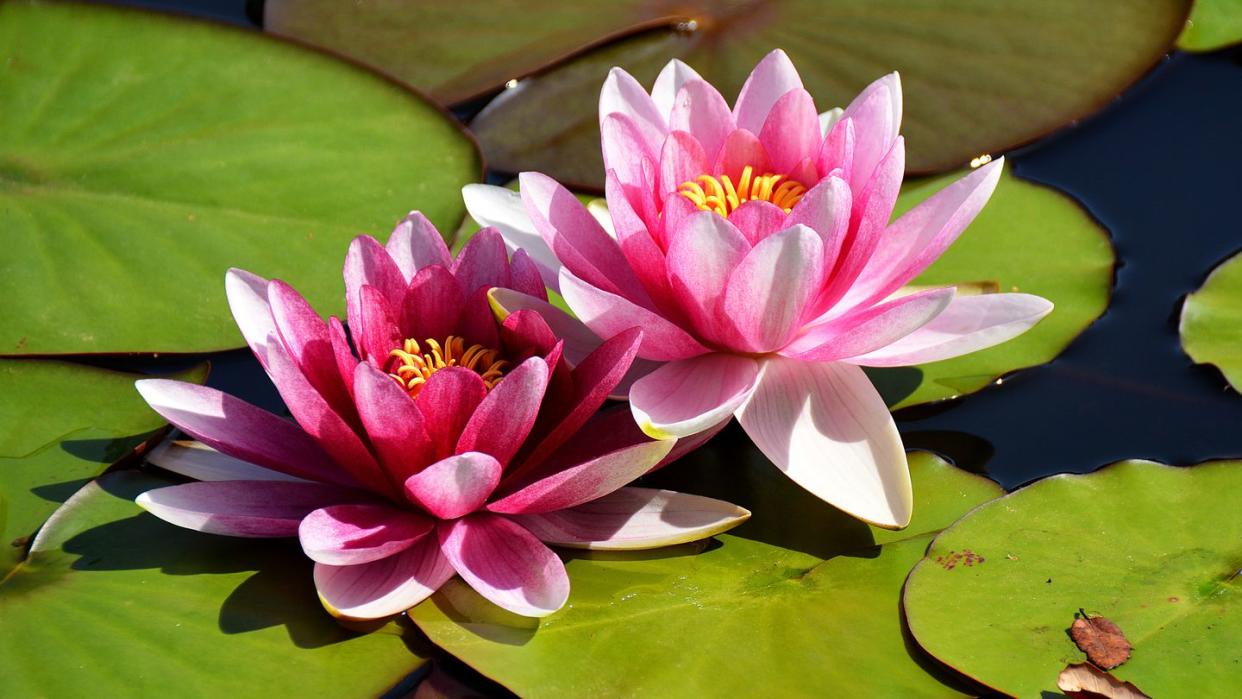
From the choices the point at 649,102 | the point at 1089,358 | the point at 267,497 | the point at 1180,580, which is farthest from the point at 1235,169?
the point at 267,497

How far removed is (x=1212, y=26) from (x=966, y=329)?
68.8 inches

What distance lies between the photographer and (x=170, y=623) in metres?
1.64

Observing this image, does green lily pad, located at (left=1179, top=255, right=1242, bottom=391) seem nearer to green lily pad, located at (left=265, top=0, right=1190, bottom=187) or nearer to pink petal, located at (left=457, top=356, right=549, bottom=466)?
green lily pad, located at (left=265, top=0, right=1190, bottom=187)

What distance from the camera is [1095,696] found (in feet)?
4.99

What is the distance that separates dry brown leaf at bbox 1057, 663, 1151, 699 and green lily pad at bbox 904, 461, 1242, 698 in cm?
1

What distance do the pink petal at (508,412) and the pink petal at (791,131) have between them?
0.63 meters

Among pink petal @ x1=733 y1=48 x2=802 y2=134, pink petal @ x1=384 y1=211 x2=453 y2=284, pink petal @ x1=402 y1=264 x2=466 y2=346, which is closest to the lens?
pink petal @ x1=402 y1=264 x2=466 y2=346

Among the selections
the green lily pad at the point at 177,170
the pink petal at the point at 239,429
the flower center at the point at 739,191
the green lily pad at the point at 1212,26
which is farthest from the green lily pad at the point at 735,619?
the green lily pad at the point at 1212,26

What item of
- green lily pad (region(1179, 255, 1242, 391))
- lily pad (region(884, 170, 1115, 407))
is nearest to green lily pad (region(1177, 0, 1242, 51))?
lily pad (region(884, 170, 1115, 407))

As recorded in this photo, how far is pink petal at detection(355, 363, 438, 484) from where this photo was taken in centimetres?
150

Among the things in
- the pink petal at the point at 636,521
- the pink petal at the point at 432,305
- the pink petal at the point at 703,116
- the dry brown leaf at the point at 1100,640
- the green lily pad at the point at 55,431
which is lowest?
the green lily pad at the point at 55,431

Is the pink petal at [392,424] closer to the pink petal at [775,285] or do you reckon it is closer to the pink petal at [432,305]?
the pink petal at [432,305]

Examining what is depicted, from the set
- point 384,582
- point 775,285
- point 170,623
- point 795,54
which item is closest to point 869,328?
point 775,285

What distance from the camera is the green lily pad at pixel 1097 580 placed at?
A: 1.55 meters
